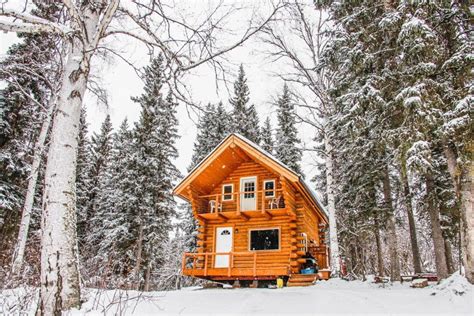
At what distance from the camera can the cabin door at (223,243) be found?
16031mm

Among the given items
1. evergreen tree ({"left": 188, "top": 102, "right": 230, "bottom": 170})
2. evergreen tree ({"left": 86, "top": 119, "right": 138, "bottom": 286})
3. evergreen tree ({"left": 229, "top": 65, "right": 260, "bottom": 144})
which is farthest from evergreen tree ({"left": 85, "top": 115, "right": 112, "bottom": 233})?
evergreen tree ({"left": 229, "top": 65, "right": 260, "bottom": 144})

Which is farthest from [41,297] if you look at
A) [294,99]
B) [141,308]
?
[294,99]

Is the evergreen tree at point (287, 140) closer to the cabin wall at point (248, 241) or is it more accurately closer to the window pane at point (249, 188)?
the window pane at point (249, 188)

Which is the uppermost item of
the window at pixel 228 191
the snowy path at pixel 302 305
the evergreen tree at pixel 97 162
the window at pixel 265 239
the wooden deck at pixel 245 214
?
Result: the evergreen tree at pixel 97 162

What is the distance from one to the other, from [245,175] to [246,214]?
231 centimetres

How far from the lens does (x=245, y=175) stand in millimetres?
16891

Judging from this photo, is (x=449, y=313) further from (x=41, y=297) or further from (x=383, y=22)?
(x=383, y=22)

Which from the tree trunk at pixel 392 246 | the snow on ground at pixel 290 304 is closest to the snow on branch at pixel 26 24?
the snow on ground at pixel 290 304

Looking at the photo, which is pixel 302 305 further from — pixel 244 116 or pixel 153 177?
pixel 244 116

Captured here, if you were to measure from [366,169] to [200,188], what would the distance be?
8.06 m

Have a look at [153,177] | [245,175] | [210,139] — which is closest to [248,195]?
[245,175]

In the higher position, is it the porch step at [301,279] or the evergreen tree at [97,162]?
the evergreen tree at [97,162]

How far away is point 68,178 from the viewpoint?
4699mm

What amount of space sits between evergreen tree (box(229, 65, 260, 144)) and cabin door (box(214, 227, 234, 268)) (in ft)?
36.3
